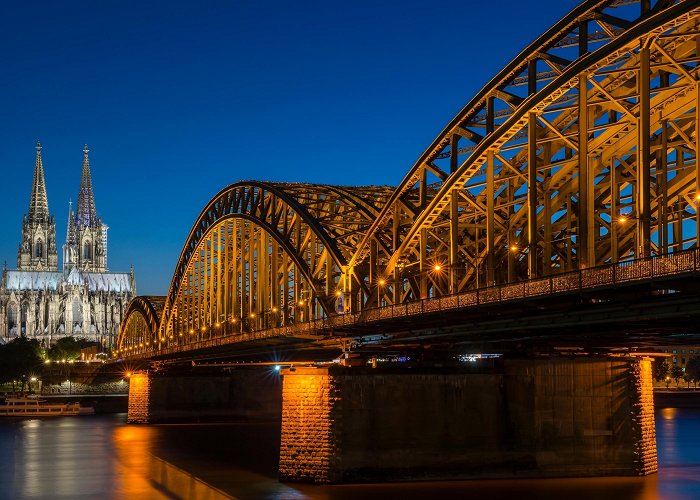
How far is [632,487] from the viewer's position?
5244cm

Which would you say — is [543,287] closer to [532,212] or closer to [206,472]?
[532,212]

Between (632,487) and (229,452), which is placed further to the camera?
(229,452)

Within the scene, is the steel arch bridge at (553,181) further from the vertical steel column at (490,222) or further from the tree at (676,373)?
the tree at (676,373)

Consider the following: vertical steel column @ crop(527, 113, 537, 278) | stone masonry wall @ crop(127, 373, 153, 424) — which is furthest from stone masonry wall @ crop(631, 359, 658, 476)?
stone masonry wall @ crop(127, 373, 153, 424)

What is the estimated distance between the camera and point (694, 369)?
18575 centimetres

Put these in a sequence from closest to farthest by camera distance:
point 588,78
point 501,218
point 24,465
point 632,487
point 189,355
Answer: point 588,78 < point 632,487 < point 501,218 < point 24,465 < point 189,355

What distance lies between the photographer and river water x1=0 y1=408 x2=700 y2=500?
5075 cm

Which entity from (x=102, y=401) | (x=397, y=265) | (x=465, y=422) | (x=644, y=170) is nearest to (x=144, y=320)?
(x=102, y=401)

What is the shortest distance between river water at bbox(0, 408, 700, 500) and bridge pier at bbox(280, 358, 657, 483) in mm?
1167

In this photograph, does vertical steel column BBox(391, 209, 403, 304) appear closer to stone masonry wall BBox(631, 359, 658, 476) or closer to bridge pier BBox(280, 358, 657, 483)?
bridge pier BBox(280, 358, 657, 483)

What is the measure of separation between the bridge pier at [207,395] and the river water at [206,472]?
11.1 meters

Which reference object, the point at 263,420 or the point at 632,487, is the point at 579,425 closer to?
the point at 632,487

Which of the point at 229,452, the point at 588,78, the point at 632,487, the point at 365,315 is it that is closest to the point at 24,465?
the point at 229,452

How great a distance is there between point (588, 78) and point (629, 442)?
794 inches
